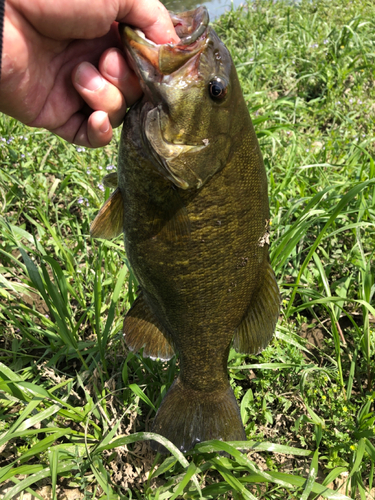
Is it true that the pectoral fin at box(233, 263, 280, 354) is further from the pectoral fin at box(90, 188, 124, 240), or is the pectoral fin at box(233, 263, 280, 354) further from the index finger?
the index finger

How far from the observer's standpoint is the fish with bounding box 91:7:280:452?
1683 mm

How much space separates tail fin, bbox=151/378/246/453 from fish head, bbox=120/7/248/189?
3.64ft

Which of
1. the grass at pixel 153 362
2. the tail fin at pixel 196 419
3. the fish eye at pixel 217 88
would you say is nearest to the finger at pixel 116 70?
the fish eye at pixel 217 88

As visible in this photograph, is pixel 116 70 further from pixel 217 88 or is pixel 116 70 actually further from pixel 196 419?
pixel 196 419

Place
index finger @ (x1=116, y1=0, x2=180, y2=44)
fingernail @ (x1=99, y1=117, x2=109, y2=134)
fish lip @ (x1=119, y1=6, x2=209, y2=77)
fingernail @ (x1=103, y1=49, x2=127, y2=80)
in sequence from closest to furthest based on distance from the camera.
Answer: fish lip @ (x1=119, y1=6, x2=209, y2=77)
index finger @ (x1=116, y1=0, x2=180, y2=44)
fingernail @ (x1=103, y1=49, x2=127, y2=80)
fingernail @ (x1=99, y1=117, x2=109, y2=134)

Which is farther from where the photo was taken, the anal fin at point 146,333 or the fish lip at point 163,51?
the anal fin at point 146,333

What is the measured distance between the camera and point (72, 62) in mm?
2105

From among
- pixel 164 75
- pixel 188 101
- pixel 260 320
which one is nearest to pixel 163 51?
pixel 164 75

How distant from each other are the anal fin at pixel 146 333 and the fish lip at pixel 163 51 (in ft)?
3.49

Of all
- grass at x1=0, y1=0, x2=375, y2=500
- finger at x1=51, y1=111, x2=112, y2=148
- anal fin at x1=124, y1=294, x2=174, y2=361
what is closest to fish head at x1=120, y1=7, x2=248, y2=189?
finger at x1=51, y1=111, x2=112, y2=148

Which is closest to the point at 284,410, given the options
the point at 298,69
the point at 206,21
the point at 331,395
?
the point at 331,395

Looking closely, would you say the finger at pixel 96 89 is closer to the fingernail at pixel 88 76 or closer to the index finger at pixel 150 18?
the fingernail at pixel 88 76

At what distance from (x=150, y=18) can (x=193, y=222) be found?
32.3 inches

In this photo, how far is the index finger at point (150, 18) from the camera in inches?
68.2
